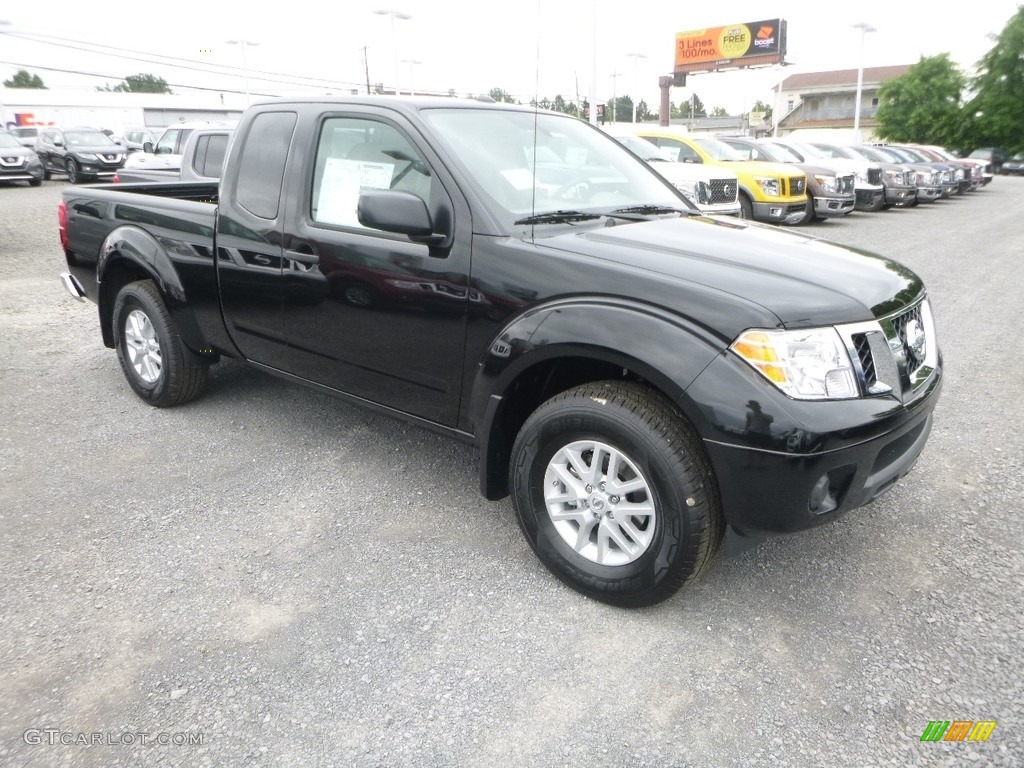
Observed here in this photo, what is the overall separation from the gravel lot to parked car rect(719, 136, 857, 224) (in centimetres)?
1147

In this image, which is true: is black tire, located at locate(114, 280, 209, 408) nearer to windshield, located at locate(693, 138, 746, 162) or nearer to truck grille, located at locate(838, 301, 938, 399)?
truck grille, located at locate(838, 301, 938, 399)

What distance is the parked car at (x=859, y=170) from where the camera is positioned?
16.1m

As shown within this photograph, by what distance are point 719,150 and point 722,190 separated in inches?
109

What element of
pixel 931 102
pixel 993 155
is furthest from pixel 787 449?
pixel 931 102

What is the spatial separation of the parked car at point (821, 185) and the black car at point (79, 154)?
1780 cm

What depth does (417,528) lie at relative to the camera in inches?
134

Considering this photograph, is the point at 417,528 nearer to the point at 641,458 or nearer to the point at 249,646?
the point at 249,646

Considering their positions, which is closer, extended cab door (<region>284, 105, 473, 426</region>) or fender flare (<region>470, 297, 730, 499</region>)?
fender flare (<region>470, 297, 730, 499</region>)

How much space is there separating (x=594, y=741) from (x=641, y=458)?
88 cm

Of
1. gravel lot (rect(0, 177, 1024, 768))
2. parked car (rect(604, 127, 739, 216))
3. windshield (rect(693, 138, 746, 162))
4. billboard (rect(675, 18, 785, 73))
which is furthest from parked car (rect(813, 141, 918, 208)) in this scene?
billboard (rect(675, 18, 785, 73))

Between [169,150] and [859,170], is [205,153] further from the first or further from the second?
[859,170]

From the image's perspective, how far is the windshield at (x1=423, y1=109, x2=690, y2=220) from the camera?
3189 millimetres

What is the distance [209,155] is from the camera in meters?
8.76

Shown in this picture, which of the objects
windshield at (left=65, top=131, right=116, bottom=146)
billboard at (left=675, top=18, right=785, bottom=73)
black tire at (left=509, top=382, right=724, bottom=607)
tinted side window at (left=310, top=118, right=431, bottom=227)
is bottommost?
black tire at (left=509, top=382, right=724, bottom=607)
